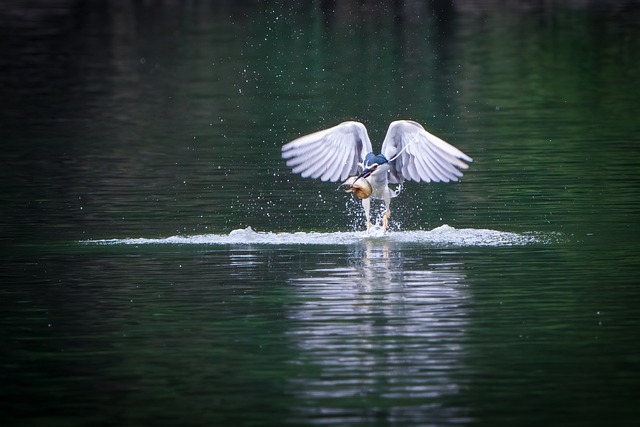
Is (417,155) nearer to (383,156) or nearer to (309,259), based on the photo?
(383,156)

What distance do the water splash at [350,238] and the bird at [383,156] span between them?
41 cm

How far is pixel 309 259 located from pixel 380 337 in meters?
4.19

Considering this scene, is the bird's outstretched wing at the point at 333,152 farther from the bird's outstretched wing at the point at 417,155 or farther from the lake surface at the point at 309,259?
the lake surface at the point at 309,259

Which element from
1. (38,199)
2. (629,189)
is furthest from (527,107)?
(38,199)

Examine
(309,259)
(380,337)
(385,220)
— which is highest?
(385,220)

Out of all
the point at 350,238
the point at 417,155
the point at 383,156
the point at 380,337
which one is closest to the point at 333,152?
the point at 383,156

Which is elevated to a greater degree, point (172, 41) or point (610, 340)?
point (172, 41)

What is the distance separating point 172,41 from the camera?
53188 mm

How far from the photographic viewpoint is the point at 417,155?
19.9m

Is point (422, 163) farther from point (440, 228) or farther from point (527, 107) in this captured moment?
point (527, 107)

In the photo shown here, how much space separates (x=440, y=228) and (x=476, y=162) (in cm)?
639

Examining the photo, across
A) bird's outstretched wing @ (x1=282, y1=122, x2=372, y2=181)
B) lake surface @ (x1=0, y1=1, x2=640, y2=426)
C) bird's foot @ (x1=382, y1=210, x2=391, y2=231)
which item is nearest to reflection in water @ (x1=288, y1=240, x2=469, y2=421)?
lake surface @ (x1=0, y1=1, x2=640, y2=426)

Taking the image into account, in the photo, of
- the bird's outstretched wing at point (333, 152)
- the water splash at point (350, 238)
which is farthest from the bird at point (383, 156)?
the water splash at point (350, 238)

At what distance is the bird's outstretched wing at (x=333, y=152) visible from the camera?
65.6 feet
